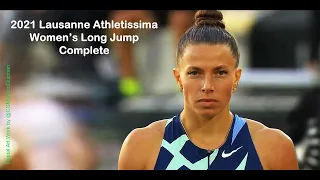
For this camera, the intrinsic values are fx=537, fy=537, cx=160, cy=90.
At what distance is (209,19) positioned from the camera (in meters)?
2.30

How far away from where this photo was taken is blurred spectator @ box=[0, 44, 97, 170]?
2.67 metres

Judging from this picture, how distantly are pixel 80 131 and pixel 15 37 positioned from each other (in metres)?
0.57

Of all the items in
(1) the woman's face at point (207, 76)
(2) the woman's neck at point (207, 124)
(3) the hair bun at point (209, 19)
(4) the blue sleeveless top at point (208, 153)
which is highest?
(3) the hair bun at point (209, 19)

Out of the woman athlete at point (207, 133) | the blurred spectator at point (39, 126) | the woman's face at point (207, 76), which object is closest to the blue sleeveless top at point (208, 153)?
the woman athlete at point (207, 133)

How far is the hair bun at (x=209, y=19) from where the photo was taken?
89.4 inches

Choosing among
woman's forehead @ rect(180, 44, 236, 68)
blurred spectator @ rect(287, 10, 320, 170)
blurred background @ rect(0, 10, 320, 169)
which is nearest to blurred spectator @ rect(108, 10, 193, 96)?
blurred background @ rect(0, 10, 320, 169)

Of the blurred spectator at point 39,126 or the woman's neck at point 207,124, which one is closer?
the woman's neck at point 207,124

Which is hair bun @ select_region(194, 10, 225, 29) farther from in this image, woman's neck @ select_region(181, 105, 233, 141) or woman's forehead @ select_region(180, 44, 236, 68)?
woman's neck @ select_region(181, 105, 233, 141)

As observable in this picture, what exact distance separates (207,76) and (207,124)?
23 cm

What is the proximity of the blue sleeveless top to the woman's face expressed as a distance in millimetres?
126

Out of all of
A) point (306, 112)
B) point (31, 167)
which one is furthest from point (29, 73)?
point (306, 112)

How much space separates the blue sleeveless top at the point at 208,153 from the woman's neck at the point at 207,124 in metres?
0.03

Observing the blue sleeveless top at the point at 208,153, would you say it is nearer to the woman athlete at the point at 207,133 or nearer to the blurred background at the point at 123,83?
the woman athlete at the point at 207,133

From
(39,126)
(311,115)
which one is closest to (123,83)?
(39,126)
